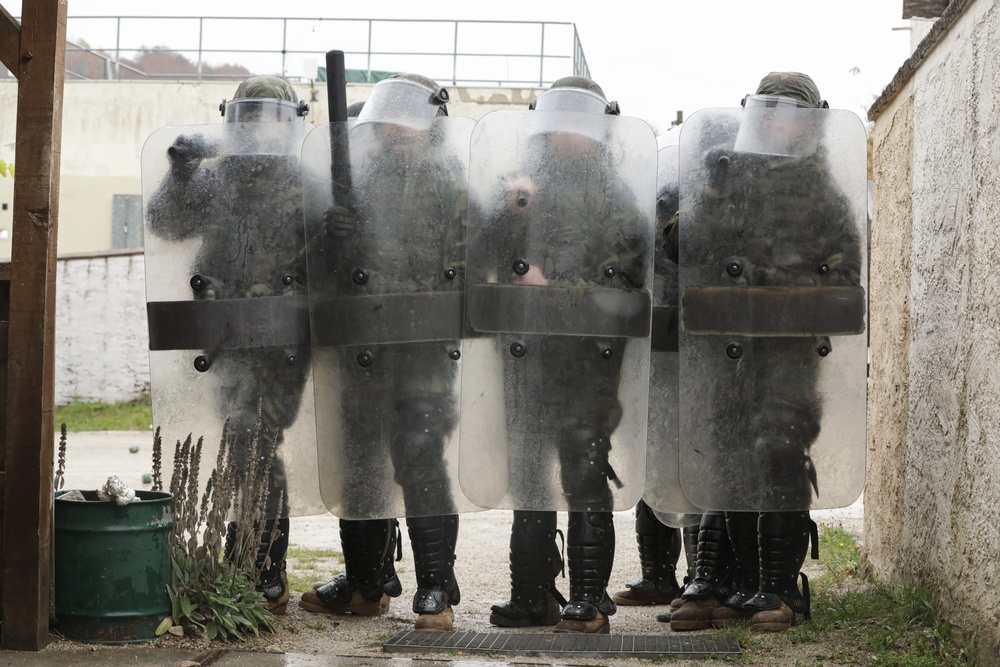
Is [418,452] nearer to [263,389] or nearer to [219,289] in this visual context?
[263,389]

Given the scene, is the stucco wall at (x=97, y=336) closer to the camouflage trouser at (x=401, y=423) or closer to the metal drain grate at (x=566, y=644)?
the camouflage trouser at (x=401, y=423)

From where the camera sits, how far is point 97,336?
43.8 feet

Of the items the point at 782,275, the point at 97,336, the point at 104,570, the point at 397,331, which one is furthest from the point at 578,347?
the point at 97,336

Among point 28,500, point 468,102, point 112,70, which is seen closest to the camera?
point 28,500

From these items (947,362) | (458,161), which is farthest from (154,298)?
(947,362)

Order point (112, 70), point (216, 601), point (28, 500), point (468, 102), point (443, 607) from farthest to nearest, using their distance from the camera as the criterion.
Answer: point (112, 70)
point (468, 102)
point (443, 607)
point (216, 601)
point (28, 500)

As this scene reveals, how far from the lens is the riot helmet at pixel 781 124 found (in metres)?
3.68

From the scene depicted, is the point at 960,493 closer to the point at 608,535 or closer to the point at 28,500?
the point at 608,535

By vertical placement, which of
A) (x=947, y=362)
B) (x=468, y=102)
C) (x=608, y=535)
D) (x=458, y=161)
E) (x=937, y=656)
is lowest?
(x=937, y=656)

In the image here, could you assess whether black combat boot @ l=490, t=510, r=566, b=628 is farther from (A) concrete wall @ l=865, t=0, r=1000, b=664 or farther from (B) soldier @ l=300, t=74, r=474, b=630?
(A) concrete wall @ l=865, t=0, r=1000, b=664

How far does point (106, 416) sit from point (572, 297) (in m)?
10.4

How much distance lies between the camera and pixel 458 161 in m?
3.80

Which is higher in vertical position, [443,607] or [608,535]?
[608,535]

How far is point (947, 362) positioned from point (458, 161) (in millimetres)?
1720
